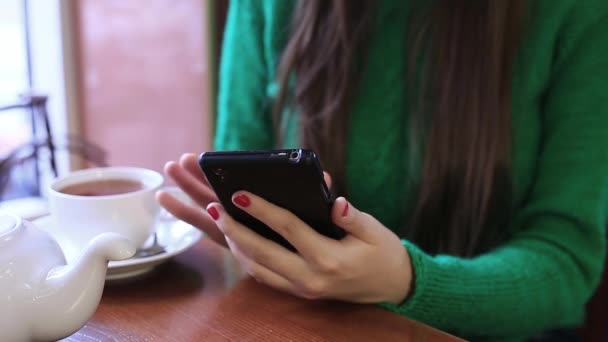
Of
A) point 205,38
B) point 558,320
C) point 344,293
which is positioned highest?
point 205,38

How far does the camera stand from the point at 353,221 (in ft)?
1.53

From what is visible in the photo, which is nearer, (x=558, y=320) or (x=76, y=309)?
(x=76, y=309)

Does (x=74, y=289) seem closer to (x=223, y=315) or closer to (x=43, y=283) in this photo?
(x=43, y=283)

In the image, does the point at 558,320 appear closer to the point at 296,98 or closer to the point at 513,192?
the point at 513,192

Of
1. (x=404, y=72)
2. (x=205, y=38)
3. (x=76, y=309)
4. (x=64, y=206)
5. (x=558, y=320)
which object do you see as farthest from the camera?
(x=205, y=38)

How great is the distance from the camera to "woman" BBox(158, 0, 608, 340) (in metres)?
0.61

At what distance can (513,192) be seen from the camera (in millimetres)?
742

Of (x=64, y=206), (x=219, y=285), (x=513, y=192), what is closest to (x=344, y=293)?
(x=219, y=285)

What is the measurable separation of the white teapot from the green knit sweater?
0.92 ft

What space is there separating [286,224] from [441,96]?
36 centimetres

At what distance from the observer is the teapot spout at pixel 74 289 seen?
1.21ft

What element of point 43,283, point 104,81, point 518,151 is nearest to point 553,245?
point 518,151

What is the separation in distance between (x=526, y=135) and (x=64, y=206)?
527 millimetres

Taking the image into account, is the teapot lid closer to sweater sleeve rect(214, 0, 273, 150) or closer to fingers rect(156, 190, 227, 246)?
fingers rect(156, 190, 227, 246)
